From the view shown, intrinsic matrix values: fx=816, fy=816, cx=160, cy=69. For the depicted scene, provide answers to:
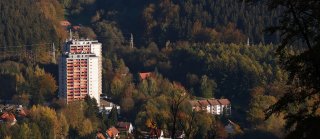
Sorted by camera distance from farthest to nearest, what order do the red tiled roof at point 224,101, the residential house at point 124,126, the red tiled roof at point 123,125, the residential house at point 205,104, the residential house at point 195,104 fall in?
the red tiled roof at point 224,101, the residential house at point 205,104, the residential house at point 195,104, the red tiled roof at point 123,125, the residential house at point 124,126

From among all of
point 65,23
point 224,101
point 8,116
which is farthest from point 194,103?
point 65,23

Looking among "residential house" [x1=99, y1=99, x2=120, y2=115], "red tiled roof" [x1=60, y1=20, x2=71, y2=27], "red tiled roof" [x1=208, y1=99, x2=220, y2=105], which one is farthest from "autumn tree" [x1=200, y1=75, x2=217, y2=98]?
"red tiled roof" [x1=60, y1=20, x2=71, y2=27]

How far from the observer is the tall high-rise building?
3291cm

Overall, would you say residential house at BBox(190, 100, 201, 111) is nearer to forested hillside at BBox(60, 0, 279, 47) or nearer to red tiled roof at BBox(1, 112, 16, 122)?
red tiled roof at BBox(1, 112, 16, 122)

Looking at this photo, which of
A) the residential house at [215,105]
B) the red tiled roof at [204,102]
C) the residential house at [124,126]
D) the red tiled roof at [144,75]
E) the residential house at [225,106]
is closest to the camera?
the residential house at [124,126]

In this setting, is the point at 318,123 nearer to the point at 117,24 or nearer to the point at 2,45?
the point at 2,45

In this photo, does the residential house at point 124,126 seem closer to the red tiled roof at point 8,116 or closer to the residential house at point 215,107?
the red tiled roof at point 8,116

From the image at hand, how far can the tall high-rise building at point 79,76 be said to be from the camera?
3291cm

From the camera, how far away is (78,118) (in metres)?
27.5

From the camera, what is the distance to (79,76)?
3338cm

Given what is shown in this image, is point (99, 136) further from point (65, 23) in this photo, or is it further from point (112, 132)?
point (65, 23)

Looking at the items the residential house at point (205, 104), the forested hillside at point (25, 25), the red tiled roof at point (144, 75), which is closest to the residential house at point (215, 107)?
the residential house at point (205, 104)

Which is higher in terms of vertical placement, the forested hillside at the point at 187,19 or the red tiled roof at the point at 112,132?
the forested hillside at the point at 187,19

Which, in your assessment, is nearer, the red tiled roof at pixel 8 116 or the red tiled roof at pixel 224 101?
the red tiled roof at pixel 8 116
